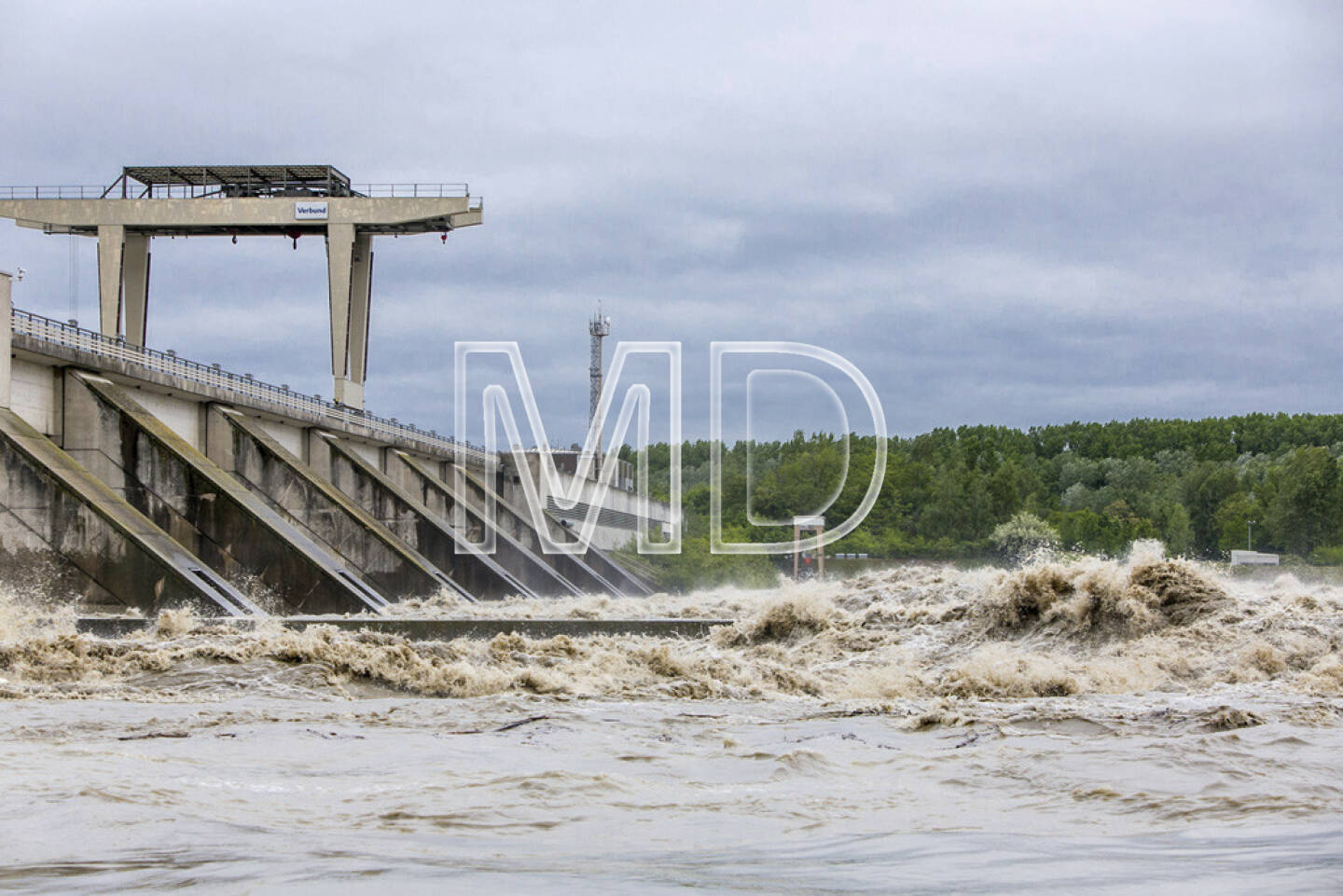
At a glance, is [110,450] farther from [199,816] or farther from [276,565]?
[199,816]

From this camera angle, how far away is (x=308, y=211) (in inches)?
1330

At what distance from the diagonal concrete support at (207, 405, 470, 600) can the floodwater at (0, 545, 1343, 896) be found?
10.2m

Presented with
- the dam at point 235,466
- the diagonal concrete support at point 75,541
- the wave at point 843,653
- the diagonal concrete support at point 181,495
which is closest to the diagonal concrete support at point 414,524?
the dam at point 235,466

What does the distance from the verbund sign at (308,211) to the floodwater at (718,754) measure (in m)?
20.6

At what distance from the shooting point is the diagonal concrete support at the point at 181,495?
20.0 metres

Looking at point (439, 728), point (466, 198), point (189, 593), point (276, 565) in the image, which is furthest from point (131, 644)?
point (466, 198)

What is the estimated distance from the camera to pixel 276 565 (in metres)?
19.9

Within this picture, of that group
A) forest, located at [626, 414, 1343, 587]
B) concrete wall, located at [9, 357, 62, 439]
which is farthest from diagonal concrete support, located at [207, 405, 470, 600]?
forest, located at [626, 414, 1343, 587]

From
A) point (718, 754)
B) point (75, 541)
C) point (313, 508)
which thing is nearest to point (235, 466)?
point (313, 508)

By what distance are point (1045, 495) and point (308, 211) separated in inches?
2493

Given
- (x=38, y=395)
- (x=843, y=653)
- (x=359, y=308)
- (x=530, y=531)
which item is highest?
(x=359, y=308)

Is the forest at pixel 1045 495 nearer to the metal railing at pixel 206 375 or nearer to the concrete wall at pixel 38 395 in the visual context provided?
the metal railing at pixel 206 375

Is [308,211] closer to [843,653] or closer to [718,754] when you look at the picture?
[843,653]

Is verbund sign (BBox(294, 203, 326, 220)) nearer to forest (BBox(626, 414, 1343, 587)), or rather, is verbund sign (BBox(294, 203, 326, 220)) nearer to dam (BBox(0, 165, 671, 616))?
dam (BBox(0, 165, 671, 616))
